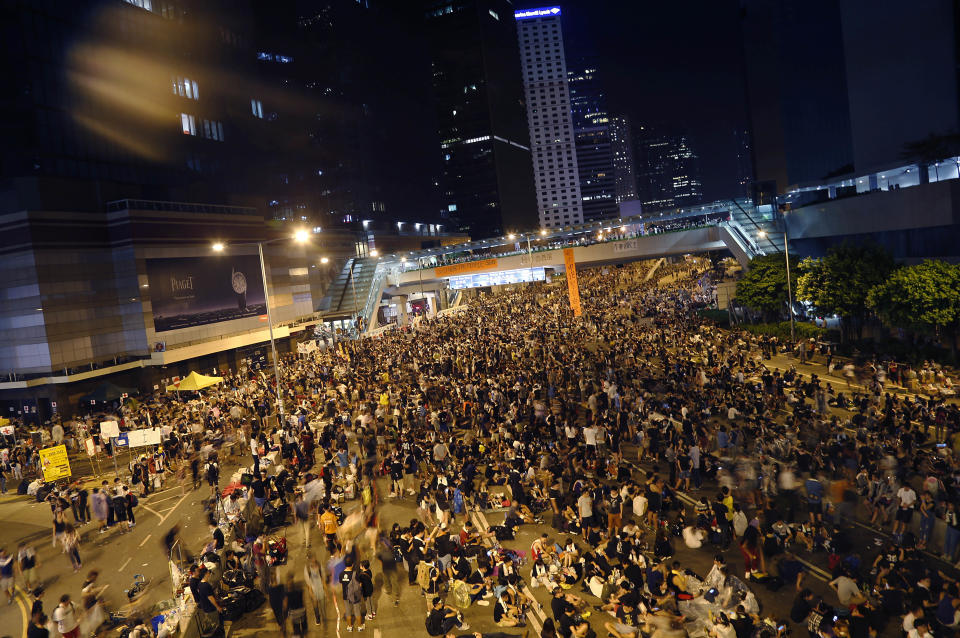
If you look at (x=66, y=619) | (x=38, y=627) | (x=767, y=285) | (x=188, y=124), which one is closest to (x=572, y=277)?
(x=767, y=285)

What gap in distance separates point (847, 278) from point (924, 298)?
5.18 meters

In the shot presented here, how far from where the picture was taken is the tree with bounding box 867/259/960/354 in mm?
23375

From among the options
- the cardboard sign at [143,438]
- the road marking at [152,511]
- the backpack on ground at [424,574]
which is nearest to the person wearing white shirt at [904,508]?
the backpack on ground at [424,574]

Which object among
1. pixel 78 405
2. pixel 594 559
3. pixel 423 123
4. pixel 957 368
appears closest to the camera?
pixel 594 559

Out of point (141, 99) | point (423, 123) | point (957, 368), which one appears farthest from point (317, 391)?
point (423, 123)

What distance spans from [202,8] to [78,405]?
128ft

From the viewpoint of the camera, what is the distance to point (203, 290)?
44.5 m

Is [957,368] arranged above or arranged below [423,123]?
below

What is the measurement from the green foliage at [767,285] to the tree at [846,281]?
→ 16.3ft

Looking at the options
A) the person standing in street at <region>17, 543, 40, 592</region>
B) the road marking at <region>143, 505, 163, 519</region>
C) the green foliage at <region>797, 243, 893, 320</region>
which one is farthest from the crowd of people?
the green foliage at <region>797, 243, 893, 320</region>

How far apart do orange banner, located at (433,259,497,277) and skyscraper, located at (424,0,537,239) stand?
98.4 metres

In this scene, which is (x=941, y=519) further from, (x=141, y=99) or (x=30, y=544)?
(x=141, y=99)

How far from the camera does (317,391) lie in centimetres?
3039

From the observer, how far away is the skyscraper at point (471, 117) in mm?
156125
